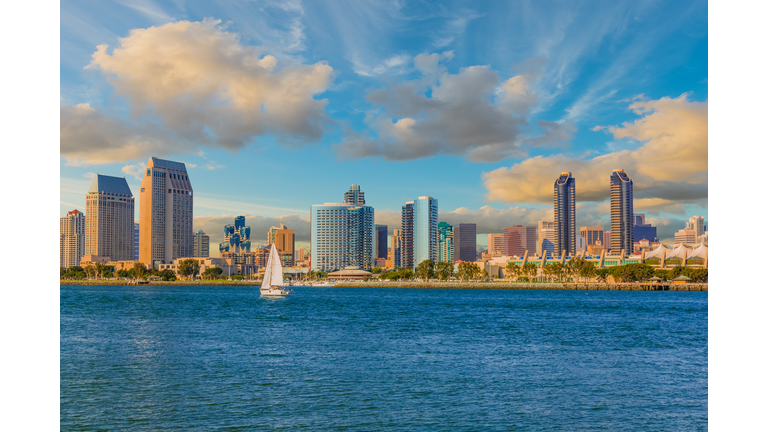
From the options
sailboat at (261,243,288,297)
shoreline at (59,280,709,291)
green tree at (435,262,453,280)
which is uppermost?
sailboat at (261,243,288,297)

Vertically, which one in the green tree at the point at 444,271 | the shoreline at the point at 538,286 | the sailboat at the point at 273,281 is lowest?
the shoreline at the point at 538,286

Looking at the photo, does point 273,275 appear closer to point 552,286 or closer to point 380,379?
point 380,379

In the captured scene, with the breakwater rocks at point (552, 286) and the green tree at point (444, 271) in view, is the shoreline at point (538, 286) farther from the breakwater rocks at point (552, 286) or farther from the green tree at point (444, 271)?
the green tree at point (444, 271)

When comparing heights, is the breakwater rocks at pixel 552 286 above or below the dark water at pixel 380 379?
below

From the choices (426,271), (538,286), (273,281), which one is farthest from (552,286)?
(273,281)

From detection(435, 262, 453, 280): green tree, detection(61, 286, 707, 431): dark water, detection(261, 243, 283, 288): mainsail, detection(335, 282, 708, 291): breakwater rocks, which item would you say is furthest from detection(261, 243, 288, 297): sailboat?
detection(435, 262, 453, 280): green tree

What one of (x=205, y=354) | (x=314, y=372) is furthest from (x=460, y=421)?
(x=205, y=354)

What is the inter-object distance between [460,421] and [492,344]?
61.2ft

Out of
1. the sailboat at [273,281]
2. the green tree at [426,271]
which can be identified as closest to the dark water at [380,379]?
the sailboat at [273,281]

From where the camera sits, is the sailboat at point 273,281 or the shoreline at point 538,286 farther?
the shoreline at point 538,286

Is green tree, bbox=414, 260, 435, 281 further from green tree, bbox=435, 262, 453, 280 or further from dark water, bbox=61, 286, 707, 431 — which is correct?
dark water, bbox=61, 286, 707, 431

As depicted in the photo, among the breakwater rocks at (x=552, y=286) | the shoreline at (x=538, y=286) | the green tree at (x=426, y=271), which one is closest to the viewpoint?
the breakwater rocks at (x=552, y=286)

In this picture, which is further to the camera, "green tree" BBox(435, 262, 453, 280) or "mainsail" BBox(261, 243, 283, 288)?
"green tree" BBox(435, 262, 453, 280)
